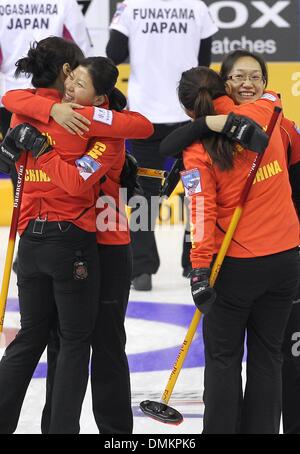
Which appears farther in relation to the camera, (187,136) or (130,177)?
(130,177)

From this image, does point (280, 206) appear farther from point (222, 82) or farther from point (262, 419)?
point (262, 419)

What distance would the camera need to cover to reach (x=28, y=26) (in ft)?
22.6

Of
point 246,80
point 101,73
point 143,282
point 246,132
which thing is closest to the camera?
point 246,132

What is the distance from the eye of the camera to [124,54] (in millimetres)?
6980

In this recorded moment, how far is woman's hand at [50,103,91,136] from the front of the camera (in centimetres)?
376

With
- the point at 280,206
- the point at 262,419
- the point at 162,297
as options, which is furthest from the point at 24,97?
the point at 162,297

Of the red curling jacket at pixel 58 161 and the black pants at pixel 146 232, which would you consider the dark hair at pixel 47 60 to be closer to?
the red curling jacket at pixel 58 161

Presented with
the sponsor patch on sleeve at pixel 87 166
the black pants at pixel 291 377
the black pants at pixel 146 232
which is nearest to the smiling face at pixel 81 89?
the sponsor patch on sleeve at pixel 87 166

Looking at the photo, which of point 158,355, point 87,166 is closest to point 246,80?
point 87,166

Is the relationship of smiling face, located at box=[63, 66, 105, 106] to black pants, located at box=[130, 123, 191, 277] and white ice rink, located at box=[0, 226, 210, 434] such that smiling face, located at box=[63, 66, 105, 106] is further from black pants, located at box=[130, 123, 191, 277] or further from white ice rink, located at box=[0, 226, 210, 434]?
black pants, located at box=[130, 123, 191, 277]

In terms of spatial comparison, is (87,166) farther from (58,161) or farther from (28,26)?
(28,26)

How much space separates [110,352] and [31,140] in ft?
2.75

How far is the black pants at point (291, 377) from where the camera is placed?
402 cm

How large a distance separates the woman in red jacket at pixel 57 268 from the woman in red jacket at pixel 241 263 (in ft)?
1.13
